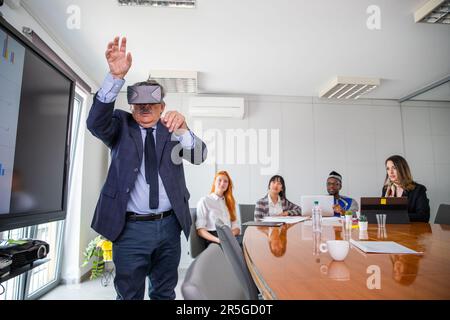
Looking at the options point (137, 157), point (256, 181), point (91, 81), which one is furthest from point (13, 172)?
point (256, 181)

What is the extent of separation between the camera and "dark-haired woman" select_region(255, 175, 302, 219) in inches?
143

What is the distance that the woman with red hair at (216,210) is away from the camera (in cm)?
307

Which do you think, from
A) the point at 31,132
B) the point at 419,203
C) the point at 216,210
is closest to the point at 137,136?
the point at 31,132

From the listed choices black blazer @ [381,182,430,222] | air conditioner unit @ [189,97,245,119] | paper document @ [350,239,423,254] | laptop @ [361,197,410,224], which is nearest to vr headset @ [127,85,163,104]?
paper document @ [350,239,423,254]

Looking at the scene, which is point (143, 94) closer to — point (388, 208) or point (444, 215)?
point (388, 208)

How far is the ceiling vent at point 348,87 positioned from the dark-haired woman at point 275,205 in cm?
181

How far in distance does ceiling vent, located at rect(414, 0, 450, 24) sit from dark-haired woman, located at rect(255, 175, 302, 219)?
242cm

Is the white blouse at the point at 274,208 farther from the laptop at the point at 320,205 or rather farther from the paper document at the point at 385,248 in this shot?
the paper document at the point at 385,248

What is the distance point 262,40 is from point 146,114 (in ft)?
7.08

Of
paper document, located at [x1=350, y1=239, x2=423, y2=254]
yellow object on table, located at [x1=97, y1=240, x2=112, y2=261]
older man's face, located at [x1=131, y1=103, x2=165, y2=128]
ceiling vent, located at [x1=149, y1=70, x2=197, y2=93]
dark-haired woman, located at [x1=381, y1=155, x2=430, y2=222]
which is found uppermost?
ceiling vent, located at [x1=149, y1=70, x2=197, y2=93]

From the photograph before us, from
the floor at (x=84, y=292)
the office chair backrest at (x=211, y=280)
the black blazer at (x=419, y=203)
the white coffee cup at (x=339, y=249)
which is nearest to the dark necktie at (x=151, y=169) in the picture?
the office chair backrest at (x=211, y=280)

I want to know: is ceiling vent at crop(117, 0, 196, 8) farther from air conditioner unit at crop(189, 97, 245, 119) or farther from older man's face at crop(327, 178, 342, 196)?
older man's face at crop(327, 178, 342, 196)
